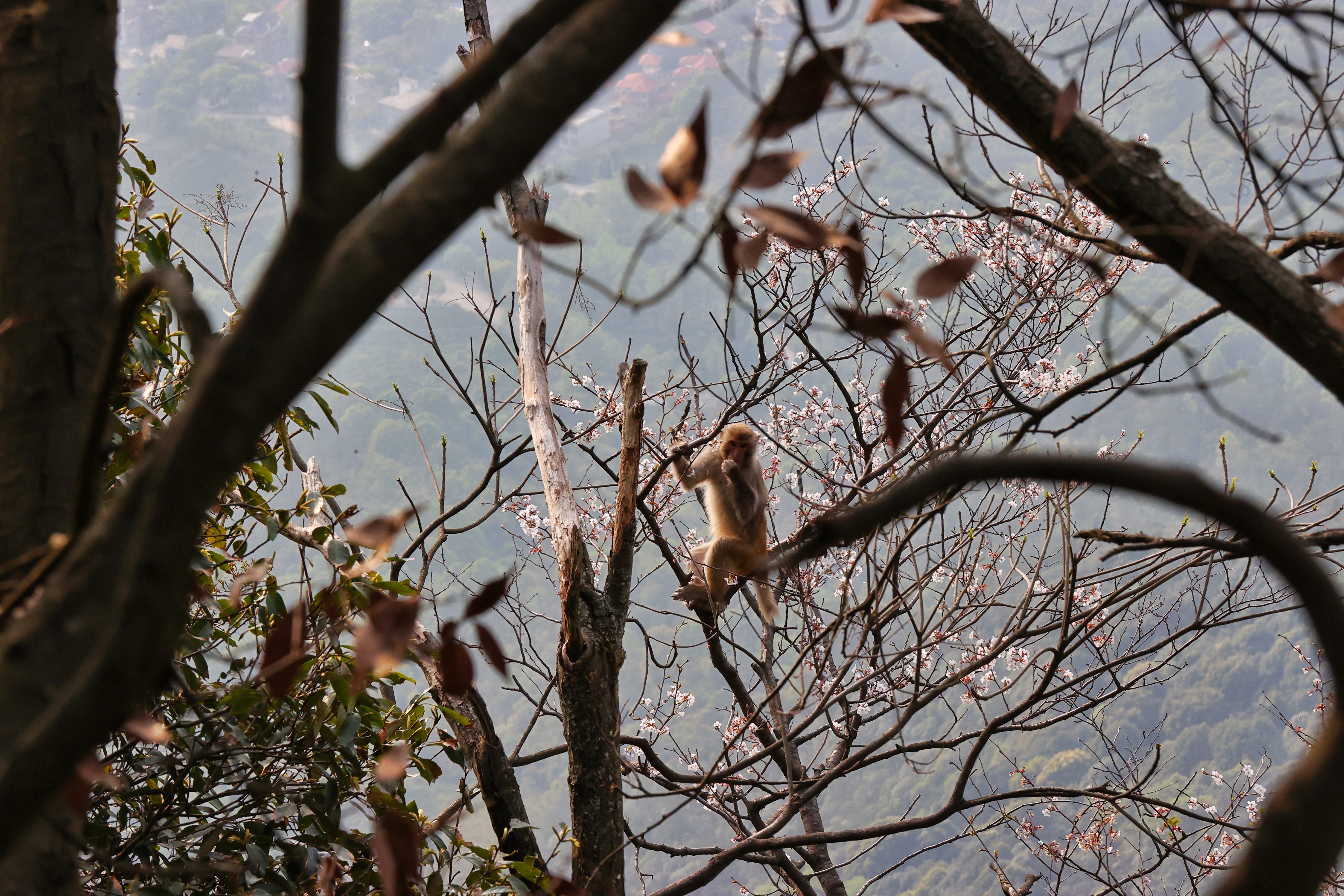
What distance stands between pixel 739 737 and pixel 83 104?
9.78 feet

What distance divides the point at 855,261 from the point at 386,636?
660 mm

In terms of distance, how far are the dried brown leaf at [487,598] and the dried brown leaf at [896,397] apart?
50cm

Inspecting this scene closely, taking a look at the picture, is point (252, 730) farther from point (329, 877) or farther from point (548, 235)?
point (548, 235)

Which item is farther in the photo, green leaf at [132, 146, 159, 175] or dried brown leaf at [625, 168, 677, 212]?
green leaf at [132, 146, 159, 175]

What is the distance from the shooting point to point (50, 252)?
999 mm

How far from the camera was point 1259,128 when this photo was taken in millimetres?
5453

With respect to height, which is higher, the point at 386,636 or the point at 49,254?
the point at 49,254

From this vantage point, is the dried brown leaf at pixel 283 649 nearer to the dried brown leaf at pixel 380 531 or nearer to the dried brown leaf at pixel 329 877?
the dried brown leaf at pixel 380 531

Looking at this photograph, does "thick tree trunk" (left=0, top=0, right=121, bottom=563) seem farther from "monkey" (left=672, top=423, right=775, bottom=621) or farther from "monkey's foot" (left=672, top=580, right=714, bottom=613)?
"monkey" (left=672, top=423, right=775, bottom=621)

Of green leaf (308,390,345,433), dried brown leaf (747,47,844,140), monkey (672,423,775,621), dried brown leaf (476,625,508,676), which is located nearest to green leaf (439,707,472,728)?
green leaf (308,390,345,433)

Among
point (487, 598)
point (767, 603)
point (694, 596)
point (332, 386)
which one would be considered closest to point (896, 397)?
point (487, 598)

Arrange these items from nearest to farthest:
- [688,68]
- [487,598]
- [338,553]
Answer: [487,598], [338,553], [688,68]

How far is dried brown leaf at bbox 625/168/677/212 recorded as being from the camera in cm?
84

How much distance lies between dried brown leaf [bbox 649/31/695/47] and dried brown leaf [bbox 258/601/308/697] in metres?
0.83
